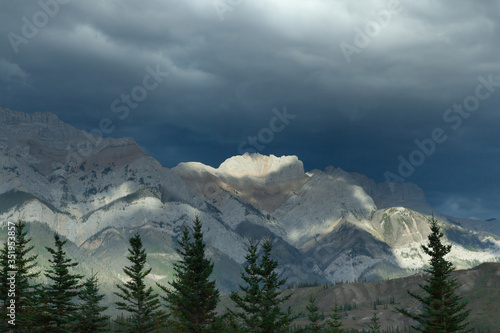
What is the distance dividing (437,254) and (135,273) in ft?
167

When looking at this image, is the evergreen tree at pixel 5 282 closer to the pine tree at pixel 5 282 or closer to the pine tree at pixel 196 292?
the pine tree at pixel 5 282

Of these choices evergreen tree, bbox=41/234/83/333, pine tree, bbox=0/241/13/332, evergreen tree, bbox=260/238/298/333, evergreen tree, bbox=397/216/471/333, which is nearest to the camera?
evergreen tree, bbox=260/238/298/333

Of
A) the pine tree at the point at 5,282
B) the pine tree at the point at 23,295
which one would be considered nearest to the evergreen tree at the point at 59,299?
the pine tree at the point at 23,295

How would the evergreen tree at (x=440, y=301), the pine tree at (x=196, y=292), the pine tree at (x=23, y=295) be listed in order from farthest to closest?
the pine tree at (x=196, y=292)
the pine tree at (x=23, y=295)
the evergreen tree at (x=440, y=301)

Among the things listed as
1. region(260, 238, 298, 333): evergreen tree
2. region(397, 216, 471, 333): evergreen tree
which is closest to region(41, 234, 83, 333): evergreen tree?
region(260, 238, 298, 333): evergreen tree

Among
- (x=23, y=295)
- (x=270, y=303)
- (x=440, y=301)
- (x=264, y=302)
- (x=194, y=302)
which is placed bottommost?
(x=440, y=301)

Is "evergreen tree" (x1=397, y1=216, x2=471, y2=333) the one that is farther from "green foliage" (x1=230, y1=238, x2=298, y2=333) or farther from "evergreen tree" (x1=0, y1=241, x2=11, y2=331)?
"evergreen tree" (x1=0, y1=241, x2=11, y2=331)

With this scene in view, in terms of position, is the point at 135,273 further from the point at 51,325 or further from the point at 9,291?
the point at 9,291

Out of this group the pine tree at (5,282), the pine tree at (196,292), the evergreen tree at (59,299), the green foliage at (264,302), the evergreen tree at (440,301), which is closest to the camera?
the green foliage at (264,302)

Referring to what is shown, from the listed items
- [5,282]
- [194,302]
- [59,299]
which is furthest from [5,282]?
[194,302]

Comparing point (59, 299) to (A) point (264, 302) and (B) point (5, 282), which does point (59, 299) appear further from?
(A) point (264, 302)

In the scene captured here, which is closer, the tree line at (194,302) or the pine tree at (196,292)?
the tree line at (194,302)

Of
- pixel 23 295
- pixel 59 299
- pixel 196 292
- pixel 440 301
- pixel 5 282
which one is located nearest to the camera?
pixel 59 299

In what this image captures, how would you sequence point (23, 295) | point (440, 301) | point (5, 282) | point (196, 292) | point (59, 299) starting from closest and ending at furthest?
point (59, 299) < point (440, 301) < point (196, 292) < point (23, 295) < point (5, 282)
